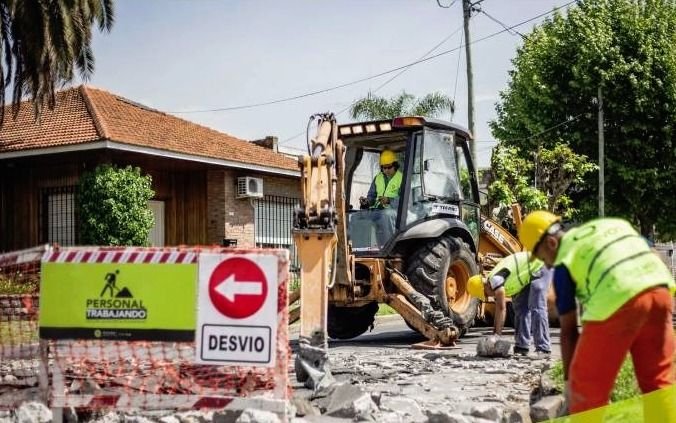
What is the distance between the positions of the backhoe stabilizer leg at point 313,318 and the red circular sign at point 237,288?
1.63m

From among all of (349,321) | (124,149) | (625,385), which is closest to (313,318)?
(625,385)

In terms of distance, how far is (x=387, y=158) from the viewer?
11.6 m

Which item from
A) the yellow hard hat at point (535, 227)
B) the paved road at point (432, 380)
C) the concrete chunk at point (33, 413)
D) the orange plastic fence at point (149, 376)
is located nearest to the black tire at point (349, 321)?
the paved road at point (432, 380)

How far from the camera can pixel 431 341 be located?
10.7m

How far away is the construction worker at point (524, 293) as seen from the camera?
9547mm

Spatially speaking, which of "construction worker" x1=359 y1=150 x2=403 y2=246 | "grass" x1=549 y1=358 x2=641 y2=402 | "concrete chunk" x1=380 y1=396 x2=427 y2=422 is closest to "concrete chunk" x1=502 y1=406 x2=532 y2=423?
"grass" x1=549 y1=358 x2=641 y2=402

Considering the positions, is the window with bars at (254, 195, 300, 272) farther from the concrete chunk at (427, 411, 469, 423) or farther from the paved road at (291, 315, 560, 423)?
the concrete chunk at (427, 411, 469, 423)

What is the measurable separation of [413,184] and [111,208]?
8.79m

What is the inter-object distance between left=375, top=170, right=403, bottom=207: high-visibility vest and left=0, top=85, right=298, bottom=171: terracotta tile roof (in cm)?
821

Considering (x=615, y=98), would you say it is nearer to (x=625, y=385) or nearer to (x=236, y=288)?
(x=625, y=385)

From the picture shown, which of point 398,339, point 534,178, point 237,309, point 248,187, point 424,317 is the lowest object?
point 398,339

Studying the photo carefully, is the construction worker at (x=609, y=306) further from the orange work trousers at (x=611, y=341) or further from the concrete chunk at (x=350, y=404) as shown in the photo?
the concrete chunk at (x=350, y=404)

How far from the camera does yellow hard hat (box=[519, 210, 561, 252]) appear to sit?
4.70 meters

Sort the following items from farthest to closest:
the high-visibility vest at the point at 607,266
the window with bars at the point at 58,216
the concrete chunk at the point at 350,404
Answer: the window with bars at the point at 58,216
the concrete chunk at the point at 350,404
the high-visibility vest at the point at 607,266
